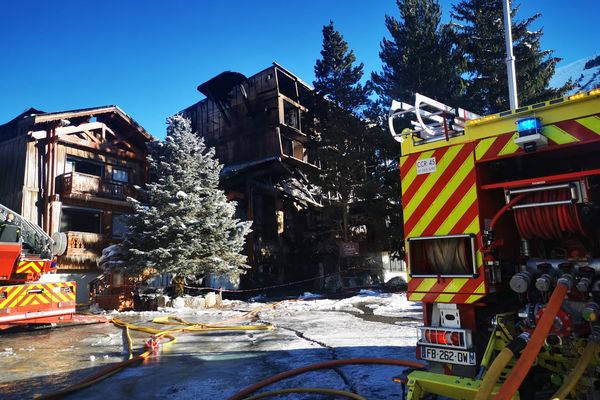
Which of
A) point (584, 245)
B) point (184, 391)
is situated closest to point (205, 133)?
point (184, 391)

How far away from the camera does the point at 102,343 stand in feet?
27.2

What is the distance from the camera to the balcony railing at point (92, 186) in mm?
19094

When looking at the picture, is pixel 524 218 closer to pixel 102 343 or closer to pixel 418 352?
pixel 418 352

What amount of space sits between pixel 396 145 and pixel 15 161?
18048 mm

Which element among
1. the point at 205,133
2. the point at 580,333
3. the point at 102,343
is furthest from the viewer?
the point at 205,133

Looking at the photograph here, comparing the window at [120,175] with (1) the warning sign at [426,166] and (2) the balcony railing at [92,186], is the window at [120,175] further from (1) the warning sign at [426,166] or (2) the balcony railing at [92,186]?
(1) the warning sign at [426,166]

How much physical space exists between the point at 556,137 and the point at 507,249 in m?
1.05

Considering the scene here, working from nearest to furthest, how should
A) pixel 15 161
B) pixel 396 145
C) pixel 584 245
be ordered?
pixel 584 245
pixel 15 161
pixel 396 145

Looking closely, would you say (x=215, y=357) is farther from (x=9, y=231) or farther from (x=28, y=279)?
(x=28, y=279)

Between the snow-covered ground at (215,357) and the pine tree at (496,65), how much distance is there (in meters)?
18.5

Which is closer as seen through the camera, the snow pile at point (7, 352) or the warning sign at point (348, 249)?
the snow pile at point (7, 352)

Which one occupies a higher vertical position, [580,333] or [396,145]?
[396,145]

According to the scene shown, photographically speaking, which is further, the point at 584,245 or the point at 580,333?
the point at 584,245

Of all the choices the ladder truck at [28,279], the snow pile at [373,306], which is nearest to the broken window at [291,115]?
the snow pile at [373,306]
